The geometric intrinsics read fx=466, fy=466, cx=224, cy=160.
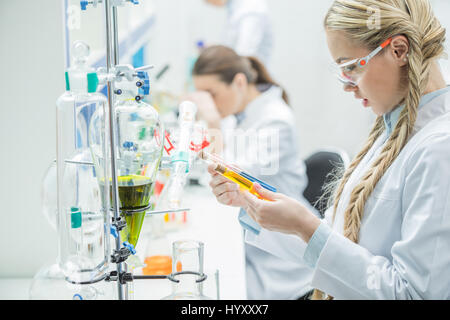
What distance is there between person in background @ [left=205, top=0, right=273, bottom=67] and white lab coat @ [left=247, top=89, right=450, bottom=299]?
2.13 meters

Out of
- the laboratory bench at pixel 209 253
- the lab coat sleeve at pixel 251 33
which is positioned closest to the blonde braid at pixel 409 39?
the laboratory bench at pixel 209 253

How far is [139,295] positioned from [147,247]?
408 mm

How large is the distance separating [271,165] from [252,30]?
1623mm

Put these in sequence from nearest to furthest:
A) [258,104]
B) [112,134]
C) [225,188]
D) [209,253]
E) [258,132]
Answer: [112,134] → [225,188] → [209,253] → [258,132] → [258,104]

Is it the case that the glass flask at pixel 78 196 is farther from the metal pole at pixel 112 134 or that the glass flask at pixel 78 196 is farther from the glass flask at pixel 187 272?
the glass flask at pixel 187 272

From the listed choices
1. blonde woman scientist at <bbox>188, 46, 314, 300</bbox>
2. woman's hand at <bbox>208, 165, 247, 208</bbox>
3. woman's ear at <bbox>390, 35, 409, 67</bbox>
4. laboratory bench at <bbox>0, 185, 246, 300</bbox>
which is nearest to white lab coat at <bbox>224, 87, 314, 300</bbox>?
blonde woman scientist at <bbox>188, 46, 314, 300</bbox>

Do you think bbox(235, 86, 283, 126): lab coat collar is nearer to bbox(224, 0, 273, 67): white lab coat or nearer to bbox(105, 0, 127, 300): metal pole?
bbox(224, 0, 273, 67): white lab coat

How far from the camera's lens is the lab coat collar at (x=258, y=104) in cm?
194

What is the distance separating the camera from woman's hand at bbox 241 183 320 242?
0.83 meters

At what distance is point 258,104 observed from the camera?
196cm

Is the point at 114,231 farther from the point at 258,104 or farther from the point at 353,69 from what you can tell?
the point at 258,104

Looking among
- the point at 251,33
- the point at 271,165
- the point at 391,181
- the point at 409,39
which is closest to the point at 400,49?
the point at 409,39

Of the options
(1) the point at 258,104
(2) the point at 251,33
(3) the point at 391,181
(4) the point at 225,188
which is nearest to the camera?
(3) the point at 391,181

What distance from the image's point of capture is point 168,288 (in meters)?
0.87
